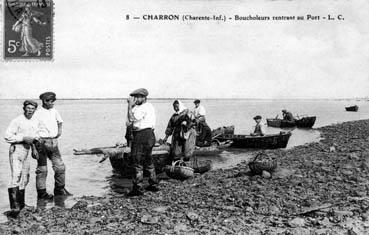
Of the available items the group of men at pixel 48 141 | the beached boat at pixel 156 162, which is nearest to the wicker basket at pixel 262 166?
the beached boat at pixel 156 162

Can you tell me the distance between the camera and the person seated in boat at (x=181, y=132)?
965cm

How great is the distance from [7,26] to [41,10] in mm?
1091

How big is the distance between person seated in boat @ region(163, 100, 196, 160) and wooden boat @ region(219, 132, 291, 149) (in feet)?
26.7

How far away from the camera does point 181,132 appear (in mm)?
9812

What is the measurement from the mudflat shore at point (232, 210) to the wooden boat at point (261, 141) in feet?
30.0

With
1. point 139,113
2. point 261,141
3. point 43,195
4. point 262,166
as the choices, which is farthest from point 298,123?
point 43,195

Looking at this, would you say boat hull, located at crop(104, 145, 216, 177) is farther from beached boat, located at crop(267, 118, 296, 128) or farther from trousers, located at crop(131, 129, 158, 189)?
beached boat, located at crop(267, 118, 296, 128)

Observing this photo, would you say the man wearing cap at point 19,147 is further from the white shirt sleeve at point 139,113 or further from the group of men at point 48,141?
the white shirt sleeve at point 139,113

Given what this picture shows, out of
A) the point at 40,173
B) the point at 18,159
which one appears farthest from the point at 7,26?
the point at 18,159

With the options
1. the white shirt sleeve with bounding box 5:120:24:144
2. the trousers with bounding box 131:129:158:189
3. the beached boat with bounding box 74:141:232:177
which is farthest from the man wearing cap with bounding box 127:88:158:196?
the beached boat with bounding box 74:141:232:177

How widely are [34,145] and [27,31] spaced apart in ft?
17.9

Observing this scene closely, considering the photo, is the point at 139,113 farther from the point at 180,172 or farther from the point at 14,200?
the point at 14,200

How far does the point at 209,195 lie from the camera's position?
23.5 ft

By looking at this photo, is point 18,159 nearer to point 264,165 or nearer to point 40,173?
point 40,173
